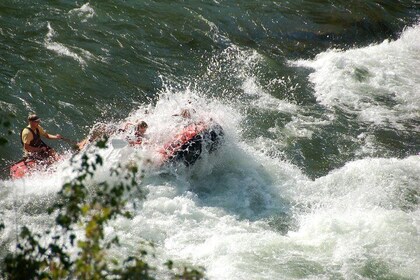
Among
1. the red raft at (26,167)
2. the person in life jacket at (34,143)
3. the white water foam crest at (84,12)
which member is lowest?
the red raft at (26,167)

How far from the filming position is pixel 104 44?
1516cm

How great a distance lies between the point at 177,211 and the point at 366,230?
10.3 ft

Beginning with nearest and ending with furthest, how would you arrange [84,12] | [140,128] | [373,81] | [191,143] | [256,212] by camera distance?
[256,212] < [191,143] < [140,128] < [373,81] < [84,12]

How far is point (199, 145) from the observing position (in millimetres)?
10930

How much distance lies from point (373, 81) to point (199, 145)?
20.3 ft

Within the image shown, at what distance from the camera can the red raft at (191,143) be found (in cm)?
1080

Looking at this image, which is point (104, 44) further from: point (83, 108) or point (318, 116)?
point (318, 116)

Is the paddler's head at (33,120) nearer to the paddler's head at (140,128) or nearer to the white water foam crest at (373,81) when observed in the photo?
the paddler's head at (140,128)

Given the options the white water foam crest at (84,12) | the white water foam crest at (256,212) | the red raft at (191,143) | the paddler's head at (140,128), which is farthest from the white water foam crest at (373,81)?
the white water foam crest at (84,12)

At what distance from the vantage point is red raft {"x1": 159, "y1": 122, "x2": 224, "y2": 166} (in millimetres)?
10805

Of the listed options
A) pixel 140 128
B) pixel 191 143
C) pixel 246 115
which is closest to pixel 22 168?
pixel 140 128

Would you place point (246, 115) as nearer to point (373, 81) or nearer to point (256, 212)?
point (256, 212)

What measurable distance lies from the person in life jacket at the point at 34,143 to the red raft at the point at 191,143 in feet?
6.97

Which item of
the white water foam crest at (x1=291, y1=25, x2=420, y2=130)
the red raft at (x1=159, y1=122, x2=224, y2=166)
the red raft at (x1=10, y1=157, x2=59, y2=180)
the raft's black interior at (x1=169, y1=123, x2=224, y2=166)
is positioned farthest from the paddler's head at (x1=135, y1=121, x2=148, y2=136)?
the white water foam crest at (x1=291, y1=25, x2=420, y2=130)
